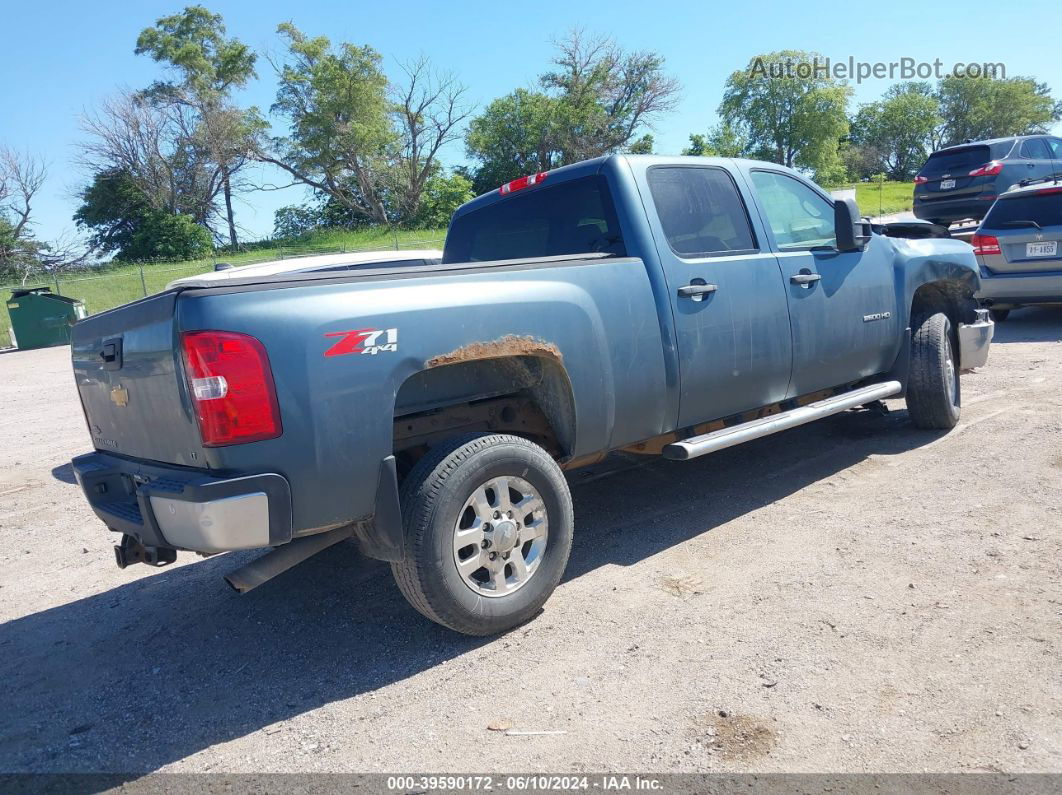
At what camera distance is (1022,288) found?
32.1ft

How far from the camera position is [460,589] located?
335cm

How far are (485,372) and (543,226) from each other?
1.38 m

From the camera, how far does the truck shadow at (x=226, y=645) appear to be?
122 inches

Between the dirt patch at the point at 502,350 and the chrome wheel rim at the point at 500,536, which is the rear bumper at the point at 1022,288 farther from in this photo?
the chrome wheel rim at the point at 500,536

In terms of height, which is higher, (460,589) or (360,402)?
(360,402)

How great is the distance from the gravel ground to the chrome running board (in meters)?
0.53

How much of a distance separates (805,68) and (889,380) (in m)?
52.6

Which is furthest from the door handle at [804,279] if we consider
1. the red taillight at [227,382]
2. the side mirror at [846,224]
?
the red taillight at [227,382]

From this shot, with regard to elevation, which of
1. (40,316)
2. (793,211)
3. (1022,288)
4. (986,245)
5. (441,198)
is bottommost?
(1022,288)

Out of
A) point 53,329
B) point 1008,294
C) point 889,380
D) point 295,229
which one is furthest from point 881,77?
point 295,229

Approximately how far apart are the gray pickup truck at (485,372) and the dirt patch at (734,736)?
102 cm

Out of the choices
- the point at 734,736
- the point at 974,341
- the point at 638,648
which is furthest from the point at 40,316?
the point at 734,736

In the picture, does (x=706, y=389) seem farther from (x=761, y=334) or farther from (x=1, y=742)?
(x=1, y=742)

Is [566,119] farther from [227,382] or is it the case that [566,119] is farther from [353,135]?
[227,382]
